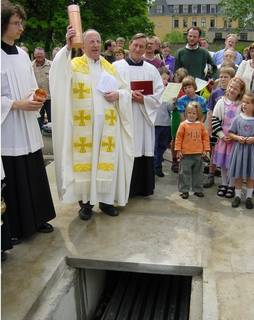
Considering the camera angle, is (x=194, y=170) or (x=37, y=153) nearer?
(x=37, y=153)

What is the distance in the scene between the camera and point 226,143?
206 inches

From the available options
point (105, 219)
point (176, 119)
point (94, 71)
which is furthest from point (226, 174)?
point (94, 71)

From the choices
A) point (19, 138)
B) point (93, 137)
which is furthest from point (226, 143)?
point (19, 138)

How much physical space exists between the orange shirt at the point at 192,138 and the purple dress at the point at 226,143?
0.18 metres

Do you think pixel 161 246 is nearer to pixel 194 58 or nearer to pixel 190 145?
pixel 190 145

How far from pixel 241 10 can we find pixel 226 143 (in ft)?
108

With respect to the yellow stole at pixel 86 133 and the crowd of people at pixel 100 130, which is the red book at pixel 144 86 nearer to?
the crowd of people at pixel 100 130

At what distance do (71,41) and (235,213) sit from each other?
2.43 meters

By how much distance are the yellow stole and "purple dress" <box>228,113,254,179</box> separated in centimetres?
137

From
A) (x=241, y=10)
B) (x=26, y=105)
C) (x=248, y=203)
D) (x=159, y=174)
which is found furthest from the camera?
(x=241, y=10)

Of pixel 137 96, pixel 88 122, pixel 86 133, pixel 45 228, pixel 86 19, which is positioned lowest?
pixel 45 228

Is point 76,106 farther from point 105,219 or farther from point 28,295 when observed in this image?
point 28,295

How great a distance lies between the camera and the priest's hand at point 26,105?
3.72m

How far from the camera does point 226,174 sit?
541 cm
